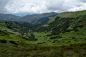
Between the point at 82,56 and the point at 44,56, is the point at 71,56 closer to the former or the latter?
the point at 82,56

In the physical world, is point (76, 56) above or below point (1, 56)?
below

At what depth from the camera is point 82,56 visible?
22750mm

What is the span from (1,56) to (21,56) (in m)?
6.61

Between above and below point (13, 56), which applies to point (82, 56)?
below

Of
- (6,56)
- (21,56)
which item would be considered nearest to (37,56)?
(21,56)

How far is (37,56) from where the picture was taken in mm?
23266

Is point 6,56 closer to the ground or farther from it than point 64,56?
farther from it

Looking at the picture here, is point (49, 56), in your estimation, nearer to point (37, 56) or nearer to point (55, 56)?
point (55, 56)

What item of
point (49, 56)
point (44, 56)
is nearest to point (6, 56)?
point (44, 56)

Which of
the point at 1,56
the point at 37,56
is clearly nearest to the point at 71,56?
the point at 37,56

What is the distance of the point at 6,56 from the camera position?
2312cm

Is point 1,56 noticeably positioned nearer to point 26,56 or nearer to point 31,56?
point 26,56

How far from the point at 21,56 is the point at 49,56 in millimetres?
9769

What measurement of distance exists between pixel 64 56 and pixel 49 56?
5050 millimetres
